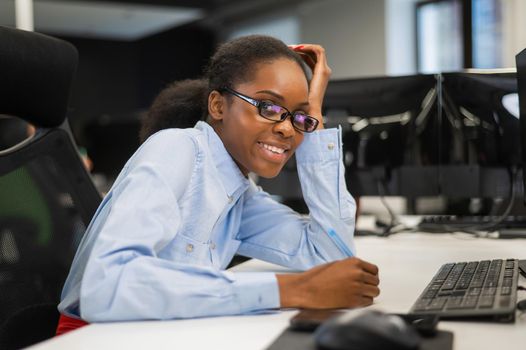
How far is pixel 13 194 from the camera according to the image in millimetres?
1231

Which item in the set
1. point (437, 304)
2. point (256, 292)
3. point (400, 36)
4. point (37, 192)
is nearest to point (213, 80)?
point (37, 192)

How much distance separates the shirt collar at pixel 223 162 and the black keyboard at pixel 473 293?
0.41 meters

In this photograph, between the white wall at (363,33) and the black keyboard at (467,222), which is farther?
the white wall at (363,33)

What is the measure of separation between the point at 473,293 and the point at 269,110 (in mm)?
500

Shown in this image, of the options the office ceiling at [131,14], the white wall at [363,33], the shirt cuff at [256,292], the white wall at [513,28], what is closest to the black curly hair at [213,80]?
the shirt cuff at [256,292]

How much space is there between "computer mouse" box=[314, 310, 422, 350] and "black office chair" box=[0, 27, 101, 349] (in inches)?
27.6

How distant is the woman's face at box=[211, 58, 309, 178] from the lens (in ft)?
3.96

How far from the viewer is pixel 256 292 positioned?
925 mm

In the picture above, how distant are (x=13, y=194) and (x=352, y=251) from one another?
71 cm

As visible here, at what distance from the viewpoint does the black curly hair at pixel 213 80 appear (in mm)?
1253

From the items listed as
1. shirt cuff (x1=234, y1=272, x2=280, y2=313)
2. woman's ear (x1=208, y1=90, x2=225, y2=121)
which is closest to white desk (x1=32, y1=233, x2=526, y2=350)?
shirt cuff (x1=234, y1=272, x2=280, y2=313)

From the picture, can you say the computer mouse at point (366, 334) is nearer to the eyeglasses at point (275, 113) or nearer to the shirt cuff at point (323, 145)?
the eyeglasses at point (275, 113)

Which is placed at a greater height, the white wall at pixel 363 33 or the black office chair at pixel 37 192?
the white wall at pixel 363 33

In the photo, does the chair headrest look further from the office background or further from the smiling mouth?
the office background
